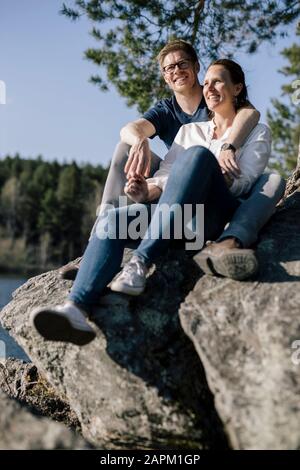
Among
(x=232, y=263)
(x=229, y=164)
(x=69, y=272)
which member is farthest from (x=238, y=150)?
(x=69, y=272)

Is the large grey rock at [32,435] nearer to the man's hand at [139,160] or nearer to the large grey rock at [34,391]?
the large grey rock at [34,391]

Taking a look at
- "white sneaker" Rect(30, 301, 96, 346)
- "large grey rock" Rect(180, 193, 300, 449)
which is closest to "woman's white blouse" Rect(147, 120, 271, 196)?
"large grey rock" Rect(180, 193, 300, 449)

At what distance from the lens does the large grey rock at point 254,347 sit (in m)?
2.12

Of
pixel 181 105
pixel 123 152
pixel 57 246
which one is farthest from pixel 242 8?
pixel 57 246

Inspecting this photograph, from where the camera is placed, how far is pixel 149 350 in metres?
2.62

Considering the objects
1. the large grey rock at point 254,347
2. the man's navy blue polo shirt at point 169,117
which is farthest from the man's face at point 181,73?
the large grey rock at point 254,347

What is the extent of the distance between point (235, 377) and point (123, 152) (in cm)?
161

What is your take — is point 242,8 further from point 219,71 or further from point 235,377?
point 235,377

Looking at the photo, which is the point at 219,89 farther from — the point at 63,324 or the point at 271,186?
the point at 63,324

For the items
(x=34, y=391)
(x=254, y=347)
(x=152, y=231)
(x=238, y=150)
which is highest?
(x=238, y=150)

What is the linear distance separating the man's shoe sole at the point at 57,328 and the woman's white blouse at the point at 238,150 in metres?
1.00

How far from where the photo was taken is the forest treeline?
56.8 metres

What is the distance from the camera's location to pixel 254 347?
2.33m

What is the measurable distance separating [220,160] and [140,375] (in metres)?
1.25
